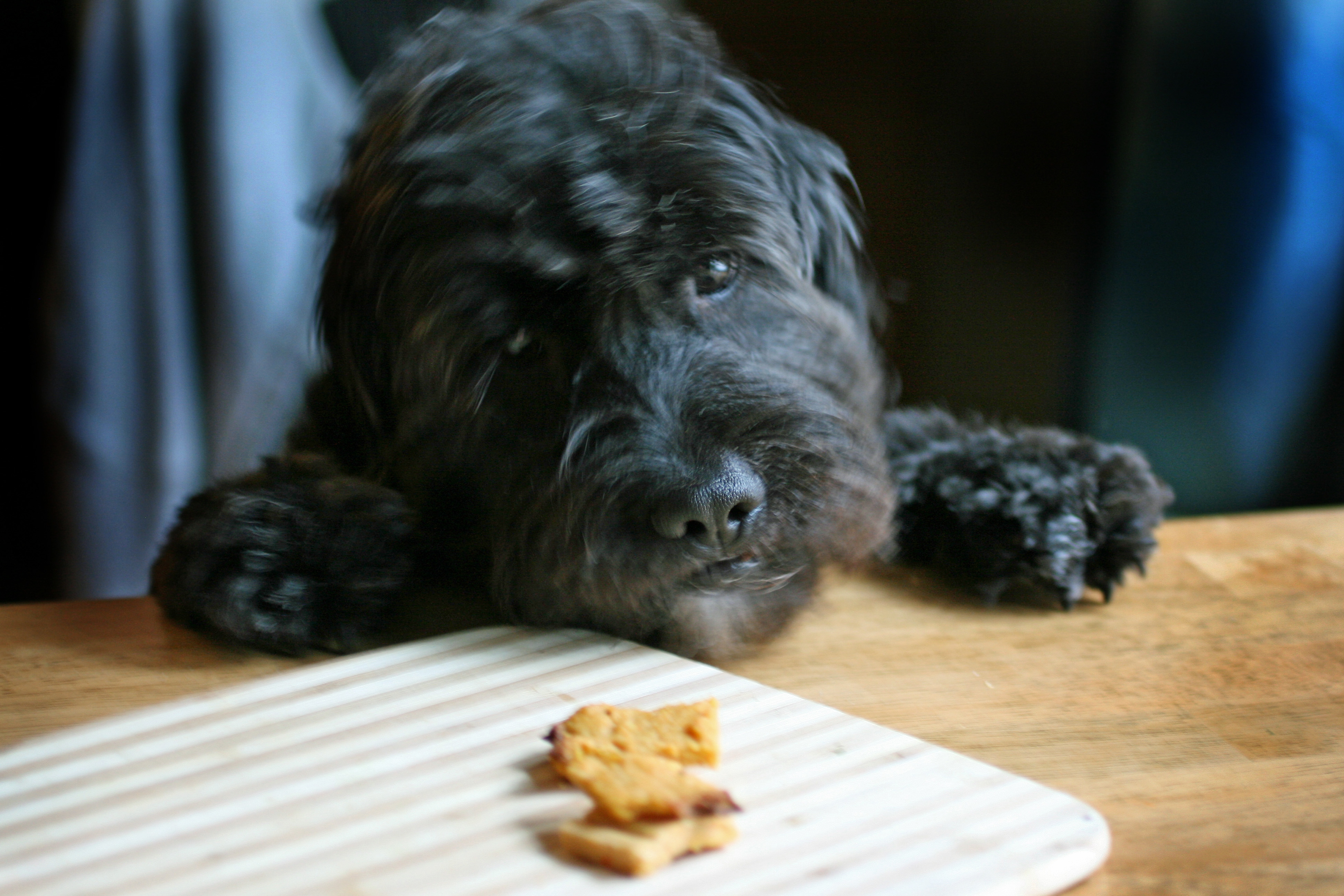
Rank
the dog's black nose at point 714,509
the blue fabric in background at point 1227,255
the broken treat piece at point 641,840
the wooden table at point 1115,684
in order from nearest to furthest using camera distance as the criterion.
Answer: the broken treat piece at point 641,840
the wooden table at point 1115,684
the dog's black nose at point 714,509
the blue fabric in background at point 1227,255

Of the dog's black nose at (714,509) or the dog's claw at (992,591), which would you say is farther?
the dog's claw at (992,591)

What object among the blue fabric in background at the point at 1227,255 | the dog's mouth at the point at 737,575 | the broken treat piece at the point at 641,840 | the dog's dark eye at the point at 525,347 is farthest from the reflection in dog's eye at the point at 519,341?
the blue fabric in background at the point at 1227,255

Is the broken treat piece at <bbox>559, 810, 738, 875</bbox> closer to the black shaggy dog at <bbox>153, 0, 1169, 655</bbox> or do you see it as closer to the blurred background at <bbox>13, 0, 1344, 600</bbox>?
the black shaggy dog at <bbox>153, 0, 1169, 655</bbox>

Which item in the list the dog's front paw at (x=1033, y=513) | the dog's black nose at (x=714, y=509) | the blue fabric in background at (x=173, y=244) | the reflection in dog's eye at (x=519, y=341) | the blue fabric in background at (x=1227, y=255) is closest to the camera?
the dog's black nose at (x=714, y=509)

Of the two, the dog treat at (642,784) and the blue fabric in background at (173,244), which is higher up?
the blue fabric in background at (173,244)

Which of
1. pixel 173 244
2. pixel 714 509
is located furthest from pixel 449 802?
pixel 173 244

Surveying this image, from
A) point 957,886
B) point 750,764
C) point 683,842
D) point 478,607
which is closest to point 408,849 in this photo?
point 683,842

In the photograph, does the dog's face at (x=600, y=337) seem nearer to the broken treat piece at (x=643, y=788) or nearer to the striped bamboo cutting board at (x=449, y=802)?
the striped bamboo cutting board at (x=449, y=802)
